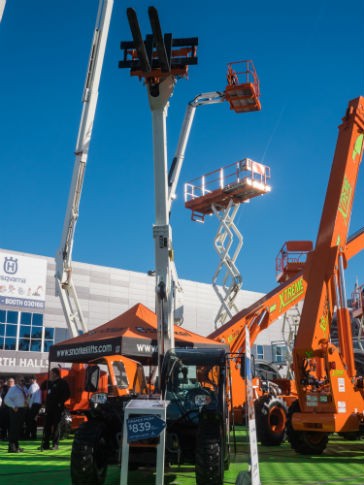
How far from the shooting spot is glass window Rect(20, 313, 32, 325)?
34.0 metres

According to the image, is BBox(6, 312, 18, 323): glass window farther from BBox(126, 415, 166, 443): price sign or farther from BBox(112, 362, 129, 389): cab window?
BBox(126, 415, 166, 443): price sign

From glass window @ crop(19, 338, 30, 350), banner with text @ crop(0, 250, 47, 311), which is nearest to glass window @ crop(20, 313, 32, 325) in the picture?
banner with text @ crop(0, 250, 47, 311)

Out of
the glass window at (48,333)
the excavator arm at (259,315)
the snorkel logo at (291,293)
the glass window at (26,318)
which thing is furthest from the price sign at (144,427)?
the glass window at (48,333)

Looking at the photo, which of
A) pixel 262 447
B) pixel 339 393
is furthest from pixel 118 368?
pixel 339 393

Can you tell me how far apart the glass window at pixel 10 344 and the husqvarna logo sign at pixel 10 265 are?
4.24m

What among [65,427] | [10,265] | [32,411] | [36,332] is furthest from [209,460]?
[36,332]

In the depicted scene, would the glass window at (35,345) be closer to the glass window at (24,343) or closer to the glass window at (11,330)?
the glass window at (24,343)

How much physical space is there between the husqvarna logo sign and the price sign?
92.4 feet

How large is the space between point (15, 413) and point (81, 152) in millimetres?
8050

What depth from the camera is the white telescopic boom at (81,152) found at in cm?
1658

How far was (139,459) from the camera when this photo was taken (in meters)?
6.90

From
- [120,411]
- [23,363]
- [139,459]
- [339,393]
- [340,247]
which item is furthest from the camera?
[23,363]

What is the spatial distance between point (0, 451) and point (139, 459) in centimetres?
664

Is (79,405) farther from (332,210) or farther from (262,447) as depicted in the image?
(332,210)
